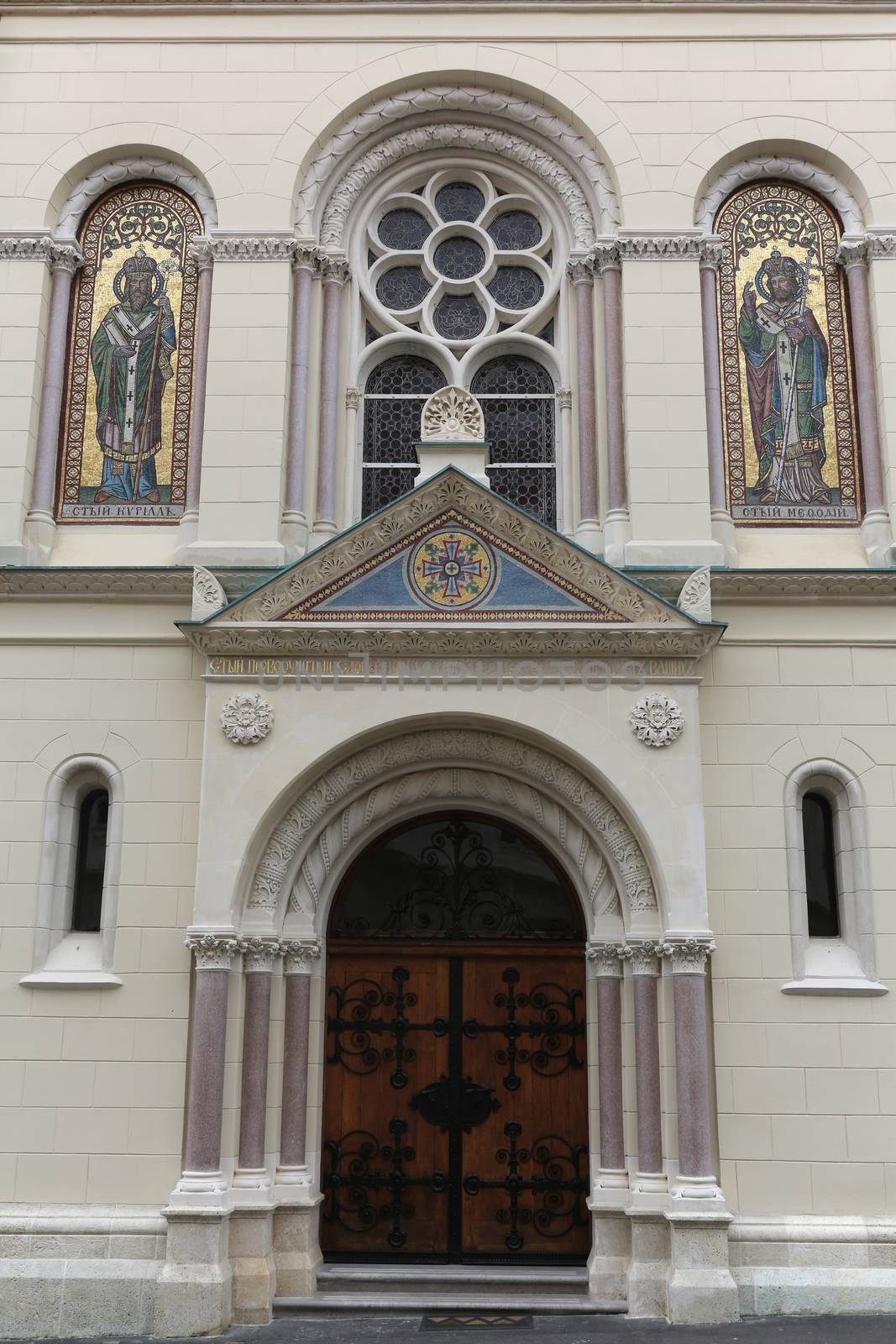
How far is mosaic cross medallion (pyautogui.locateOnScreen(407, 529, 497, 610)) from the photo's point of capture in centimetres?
1080

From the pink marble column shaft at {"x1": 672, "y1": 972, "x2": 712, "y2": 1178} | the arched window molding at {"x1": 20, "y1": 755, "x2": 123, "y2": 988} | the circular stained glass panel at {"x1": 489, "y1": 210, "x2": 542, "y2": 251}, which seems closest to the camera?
the pink marble column shaft at {"x1": 672, "y1": 972, "x2": 712, "y2": 1178}

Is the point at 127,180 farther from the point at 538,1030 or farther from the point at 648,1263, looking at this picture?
the point at 648,1263

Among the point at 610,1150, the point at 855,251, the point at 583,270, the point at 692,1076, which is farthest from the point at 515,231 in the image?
the point at 610,1150

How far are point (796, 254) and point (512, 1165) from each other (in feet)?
29.3

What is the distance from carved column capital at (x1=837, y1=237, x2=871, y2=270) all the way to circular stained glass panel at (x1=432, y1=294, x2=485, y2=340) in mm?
3528

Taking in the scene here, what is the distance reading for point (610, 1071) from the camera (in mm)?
10383

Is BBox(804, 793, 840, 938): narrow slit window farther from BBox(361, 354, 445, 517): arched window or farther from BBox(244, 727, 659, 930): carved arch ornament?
BBox(361, 354, 445, 517): arched window

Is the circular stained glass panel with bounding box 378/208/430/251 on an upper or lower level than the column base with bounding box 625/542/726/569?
upper

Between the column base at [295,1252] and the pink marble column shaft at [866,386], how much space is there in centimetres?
788

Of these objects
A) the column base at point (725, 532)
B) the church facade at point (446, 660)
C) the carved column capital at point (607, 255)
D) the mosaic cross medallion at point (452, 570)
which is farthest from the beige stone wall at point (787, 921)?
the carved column capital at point (607, 255)

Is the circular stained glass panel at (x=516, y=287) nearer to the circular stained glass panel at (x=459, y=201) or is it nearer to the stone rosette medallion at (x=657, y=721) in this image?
the circular stained glass panel at (x=459, y=201)

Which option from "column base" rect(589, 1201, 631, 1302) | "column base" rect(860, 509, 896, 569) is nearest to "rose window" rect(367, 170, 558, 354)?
"column base" rect(860, 509, 896, 569)

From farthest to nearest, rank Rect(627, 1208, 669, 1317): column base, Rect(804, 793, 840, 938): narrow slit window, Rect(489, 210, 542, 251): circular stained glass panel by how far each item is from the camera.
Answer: Rect(489, 210, 542, 251): circular stained glass panel → Rect(804, 793, 840, 938): narrow slit window → Rect(627, 1208, 669, 1317): column base

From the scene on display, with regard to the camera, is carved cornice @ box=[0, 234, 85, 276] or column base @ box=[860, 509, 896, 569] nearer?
column base @ box=[860, 509, 896, 569]
